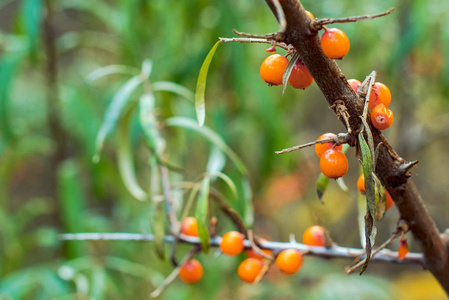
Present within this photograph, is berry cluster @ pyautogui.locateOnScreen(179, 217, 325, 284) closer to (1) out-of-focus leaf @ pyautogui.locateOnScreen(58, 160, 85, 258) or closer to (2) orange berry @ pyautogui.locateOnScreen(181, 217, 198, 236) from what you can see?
(2) orange berry @ pyautogui.locateOnScreen(181, 217, 198, 236)

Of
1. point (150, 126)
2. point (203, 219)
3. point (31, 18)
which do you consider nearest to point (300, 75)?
point (203, 219)

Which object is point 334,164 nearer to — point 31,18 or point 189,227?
point 189,227

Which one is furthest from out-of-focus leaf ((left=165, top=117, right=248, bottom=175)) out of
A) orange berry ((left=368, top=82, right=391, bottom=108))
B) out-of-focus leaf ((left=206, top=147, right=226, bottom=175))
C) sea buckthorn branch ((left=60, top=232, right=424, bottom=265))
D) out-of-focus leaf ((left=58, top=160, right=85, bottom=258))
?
out-of-focus leaf ((left=58, top=160, right=85, bottom=258))

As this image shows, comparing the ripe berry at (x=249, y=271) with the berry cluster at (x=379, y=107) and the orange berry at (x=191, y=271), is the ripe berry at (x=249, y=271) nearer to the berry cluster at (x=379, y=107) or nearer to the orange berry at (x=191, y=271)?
the orange berry at (x=191, y=271)

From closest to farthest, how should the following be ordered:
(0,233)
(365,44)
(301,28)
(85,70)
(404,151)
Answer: (301,28) → (0,233) → (365,44) → (404,151) → (85,70)

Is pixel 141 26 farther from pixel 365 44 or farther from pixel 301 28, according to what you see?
pixel 301 28

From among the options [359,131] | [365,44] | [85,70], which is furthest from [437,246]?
[85,70]

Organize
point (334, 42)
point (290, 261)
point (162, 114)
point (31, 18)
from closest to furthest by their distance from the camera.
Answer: point (334, 42) < point (290, 261) < point (162, 114) < point (31, 18)
